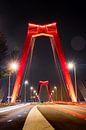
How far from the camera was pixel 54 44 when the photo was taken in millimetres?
79812

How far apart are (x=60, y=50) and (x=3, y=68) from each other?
3309 cm

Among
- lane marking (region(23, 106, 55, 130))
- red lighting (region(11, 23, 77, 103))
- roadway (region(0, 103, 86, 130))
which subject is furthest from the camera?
red lighting (region(11, 23, 77, 103))

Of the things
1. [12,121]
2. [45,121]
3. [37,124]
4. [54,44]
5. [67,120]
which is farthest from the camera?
[54,44]

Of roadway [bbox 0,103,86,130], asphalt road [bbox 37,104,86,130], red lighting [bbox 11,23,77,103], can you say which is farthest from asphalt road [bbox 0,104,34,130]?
red lighting [bbox 11,23,77,103]

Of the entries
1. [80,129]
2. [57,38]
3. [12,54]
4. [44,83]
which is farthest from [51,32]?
[44,83]

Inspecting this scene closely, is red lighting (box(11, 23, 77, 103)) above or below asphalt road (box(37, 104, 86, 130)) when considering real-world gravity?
above

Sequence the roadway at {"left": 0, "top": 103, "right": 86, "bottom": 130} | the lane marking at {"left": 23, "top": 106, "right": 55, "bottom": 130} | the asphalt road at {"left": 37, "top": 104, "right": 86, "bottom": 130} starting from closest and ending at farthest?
the lane marking at {"left": 23, "top": 106, "right": 55, "bottom": 130}
the asphalt road at {"left": 37, "top": 104, "right": 86, "bottom": 130}
the roadway at {"left": 0, "top": 103, "right": 86, "bottom": 130}

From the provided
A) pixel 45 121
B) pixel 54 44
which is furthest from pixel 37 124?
pixel 54 44

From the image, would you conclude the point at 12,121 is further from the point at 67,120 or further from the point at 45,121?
the point at 67,120

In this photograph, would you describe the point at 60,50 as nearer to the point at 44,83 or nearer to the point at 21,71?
the point at 21,71

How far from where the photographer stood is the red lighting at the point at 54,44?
7175 cm

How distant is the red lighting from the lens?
2825 inches

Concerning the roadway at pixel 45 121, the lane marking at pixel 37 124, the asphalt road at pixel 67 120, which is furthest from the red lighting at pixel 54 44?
the lane marking at pixel 37 124

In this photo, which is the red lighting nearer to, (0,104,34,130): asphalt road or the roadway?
(0,104,34,130): asphalt road
